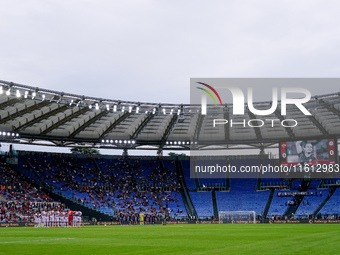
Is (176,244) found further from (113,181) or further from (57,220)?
(113,181)

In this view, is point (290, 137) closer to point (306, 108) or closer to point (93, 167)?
point (306, 108)

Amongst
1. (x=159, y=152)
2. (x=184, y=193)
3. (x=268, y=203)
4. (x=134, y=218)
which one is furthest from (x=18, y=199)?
(x=268, y=203)

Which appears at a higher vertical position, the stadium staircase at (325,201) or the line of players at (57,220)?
the stadium staircase at (325,201)

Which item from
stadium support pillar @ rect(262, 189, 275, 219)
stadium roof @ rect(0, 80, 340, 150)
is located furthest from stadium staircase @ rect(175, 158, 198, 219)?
stadium support pillar @ rect(262, 189, 275, 219)

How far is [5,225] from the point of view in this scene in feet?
161

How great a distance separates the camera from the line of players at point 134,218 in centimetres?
6122

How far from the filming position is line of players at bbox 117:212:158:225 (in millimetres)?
61216

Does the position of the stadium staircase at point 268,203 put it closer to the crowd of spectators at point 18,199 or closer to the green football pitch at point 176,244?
the crowd of spectators at point 18,199

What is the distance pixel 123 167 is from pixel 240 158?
2055 cm

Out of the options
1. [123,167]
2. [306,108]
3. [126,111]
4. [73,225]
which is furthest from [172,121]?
[73,225]

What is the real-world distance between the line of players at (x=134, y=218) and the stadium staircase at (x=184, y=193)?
7018 millimetres

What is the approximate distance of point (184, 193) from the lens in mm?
72500

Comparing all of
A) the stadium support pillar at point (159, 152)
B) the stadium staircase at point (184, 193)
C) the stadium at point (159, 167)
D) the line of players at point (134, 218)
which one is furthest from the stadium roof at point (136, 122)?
the line of players at point (134, 218)

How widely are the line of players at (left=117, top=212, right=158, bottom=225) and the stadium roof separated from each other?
42.8ft
